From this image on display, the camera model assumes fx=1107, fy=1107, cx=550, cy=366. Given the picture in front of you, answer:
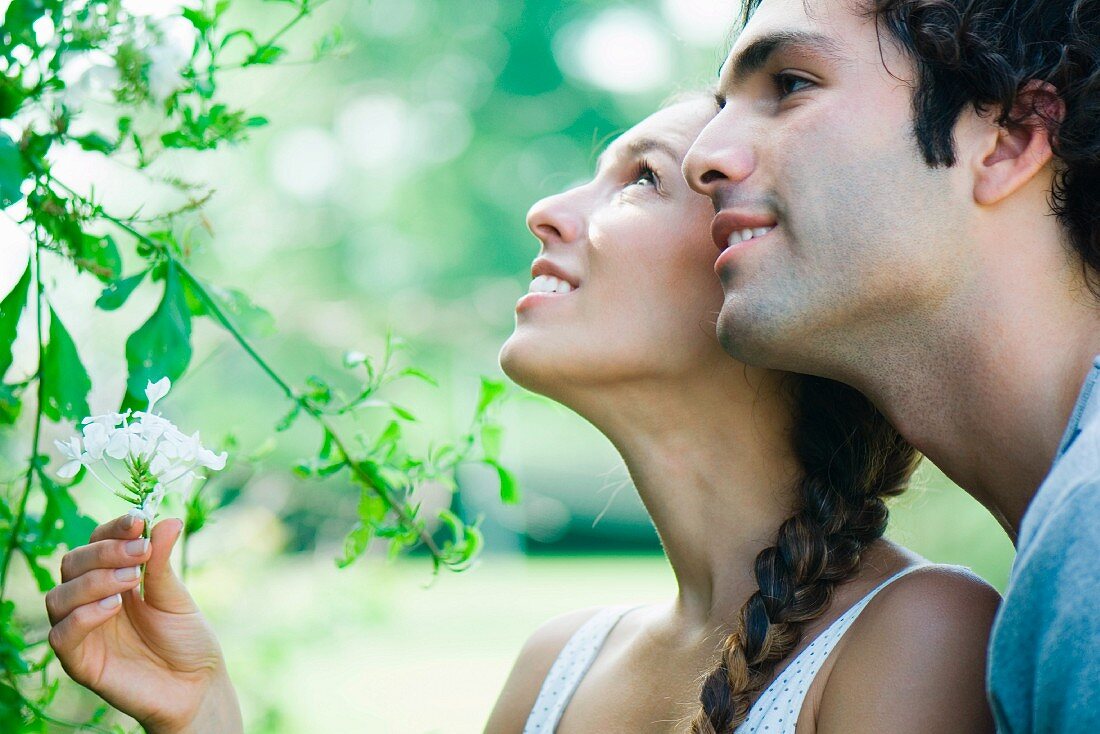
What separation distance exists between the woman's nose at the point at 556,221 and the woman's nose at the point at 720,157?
0.39 meters

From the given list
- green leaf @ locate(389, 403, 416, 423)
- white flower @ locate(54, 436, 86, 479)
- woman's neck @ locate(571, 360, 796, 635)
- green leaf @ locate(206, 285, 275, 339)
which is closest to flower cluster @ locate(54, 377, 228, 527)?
white flower @ locate(54, 436, 86, 479)

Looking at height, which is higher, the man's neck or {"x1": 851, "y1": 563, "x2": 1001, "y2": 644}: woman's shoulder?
the man's neck

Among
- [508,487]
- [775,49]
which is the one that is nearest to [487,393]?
[508,487]

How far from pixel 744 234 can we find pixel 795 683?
0.76 m

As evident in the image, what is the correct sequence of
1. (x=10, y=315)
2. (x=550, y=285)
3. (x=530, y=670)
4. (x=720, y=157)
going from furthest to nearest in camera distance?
(x=530, y=670) → (x=550, y=285) → (x=720, y=157) → (x=10, y=315)

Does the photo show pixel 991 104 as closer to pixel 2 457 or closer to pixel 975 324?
pixel 975 324

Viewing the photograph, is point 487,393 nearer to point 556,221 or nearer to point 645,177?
point 556,221

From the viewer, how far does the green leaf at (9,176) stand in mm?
1448

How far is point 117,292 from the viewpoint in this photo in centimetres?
169

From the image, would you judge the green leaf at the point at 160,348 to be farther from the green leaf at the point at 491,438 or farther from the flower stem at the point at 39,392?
the green leaf at the point at 491,438

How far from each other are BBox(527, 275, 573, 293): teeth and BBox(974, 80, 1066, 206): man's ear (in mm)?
834

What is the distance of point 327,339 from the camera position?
1075 centimetres

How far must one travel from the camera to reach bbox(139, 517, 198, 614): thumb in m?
1.67

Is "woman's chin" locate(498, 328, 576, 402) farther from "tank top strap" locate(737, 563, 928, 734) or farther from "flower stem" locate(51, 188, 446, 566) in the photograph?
"tank top strap" locate(737, 563, 928, 734)
